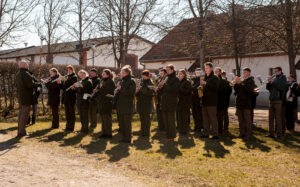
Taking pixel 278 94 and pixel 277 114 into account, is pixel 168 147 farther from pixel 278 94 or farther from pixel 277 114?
pixel 278 94

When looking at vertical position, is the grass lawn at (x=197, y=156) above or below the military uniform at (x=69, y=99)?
below

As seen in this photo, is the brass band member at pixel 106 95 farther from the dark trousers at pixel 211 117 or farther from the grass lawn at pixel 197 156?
the dark trousers at pixel 211 117

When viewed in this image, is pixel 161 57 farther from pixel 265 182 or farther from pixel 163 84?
pixel 265 182

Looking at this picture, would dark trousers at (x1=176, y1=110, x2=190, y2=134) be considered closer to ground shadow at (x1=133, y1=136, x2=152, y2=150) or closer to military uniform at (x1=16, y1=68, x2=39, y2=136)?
ground shadow at (x1=133, y1=136, x2=152, y2=150)

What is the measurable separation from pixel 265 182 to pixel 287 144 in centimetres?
355

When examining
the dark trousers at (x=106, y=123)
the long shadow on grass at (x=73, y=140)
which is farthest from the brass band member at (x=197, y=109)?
the long shadow on grass at (x=73, y=140)

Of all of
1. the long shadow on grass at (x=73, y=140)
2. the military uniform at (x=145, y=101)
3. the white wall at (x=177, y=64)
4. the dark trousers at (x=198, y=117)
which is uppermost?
the white wall at (x=177, y=64)

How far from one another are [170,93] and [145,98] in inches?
32.5

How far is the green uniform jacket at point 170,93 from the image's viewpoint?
8109mm

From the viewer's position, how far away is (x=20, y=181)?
496 cm

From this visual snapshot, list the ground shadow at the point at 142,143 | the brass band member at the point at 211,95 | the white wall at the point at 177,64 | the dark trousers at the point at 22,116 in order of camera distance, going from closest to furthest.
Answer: the ground shadow at the point at 142,143, the brass band member at the point at 211,95, the dark trousers at the point at 22,116, the white wall at the point at 177,64

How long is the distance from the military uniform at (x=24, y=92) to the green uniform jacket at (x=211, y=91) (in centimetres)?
492

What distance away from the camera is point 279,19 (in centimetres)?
1239

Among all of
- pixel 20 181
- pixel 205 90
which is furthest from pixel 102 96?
pixel 20 181
